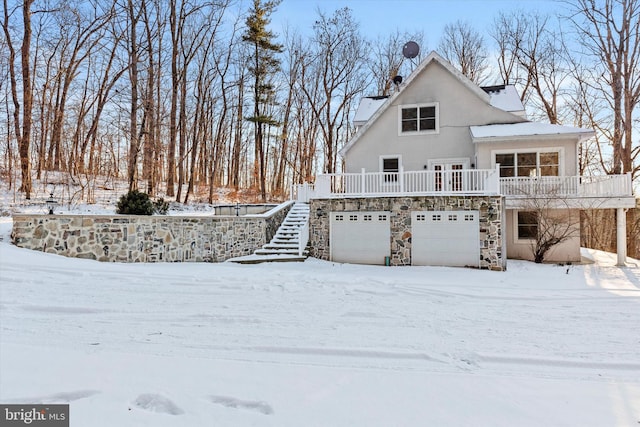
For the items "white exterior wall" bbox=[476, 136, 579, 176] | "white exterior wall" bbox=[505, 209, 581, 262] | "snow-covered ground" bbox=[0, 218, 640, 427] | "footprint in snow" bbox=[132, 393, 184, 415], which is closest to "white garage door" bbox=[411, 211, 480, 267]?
"white exterior wall" bbox=[505, 209, 581, 262]

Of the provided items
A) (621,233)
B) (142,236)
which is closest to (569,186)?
(621,233)

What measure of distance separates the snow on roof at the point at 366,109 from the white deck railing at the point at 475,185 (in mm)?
4405

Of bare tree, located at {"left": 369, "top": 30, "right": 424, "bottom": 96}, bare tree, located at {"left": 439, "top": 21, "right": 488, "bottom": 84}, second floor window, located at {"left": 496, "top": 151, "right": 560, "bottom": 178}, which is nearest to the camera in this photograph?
second floor window, located at {"left": 496, "top": 151, "right": 560, "bottom": 178}

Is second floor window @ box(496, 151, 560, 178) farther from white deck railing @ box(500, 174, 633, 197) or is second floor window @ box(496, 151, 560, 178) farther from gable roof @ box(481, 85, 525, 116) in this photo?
gable roof @ box(481, 85, 525, 116)

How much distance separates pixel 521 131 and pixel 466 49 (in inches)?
565

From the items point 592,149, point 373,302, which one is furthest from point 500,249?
point 592,149

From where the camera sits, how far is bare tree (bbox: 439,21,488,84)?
2447cm

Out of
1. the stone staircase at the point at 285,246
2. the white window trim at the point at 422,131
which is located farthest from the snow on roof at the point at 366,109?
the stone staircase at the point at 285,246

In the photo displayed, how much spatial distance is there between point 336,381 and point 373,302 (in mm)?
3470

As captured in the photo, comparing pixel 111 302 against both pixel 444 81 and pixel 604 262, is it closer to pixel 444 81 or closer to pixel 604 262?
pixel 444 81

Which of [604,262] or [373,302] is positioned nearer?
[373,302]

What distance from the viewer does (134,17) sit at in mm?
18094

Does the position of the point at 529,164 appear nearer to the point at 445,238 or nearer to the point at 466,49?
the point at 445,238
